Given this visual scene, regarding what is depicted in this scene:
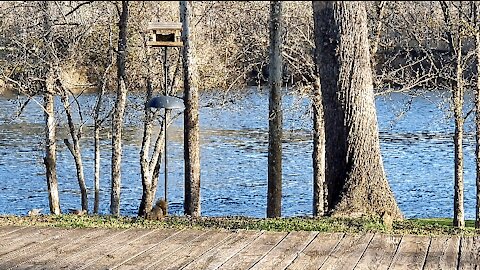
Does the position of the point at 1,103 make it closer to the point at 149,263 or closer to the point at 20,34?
the point at 20,34

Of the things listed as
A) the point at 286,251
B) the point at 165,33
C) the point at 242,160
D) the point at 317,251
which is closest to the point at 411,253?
the point at 317,251

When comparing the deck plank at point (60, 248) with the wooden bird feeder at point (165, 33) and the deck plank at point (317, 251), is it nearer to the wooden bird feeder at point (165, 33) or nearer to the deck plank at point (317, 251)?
the deck plank at point (317, 251)

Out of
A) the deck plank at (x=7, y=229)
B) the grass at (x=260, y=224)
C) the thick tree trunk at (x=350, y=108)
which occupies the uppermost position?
the thick tree trunk at (x=350, y=108)

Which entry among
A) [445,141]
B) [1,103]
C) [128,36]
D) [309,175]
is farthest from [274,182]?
[445,141]

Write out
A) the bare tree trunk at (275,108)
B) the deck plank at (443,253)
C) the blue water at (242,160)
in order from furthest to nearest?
1. the blue water at (242,160)
2. the bare tree trunk at (275,108)
3. the deck plank at (443,253)

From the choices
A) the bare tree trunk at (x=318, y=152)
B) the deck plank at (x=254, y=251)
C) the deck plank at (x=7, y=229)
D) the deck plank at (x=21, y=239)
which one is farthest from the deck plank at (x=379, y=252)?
the bare tree trunk at (x=318, y=152)

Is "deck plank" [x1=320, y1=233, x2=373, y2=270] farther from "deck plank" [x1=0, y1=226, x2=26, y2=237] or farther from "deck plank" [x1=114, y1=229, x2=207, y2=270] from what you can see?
"deck plank" [x1=0, y1=226, x2=26, y2=237]

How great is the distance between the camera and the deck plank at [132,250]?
4.25 m

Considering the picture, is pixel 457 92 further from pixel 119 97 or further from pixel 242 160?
pixel 242 160

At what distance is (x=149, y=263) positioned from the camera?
4.25m

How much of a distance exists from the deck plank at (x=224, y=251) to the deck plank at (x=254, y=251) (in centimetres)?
4

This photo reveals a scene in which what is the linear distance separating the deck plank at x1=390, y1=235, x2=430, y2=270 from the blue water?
30.0 feet

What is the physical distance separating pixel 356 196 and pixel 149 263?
2.80 m

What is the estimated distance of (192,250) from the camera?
4.55m
